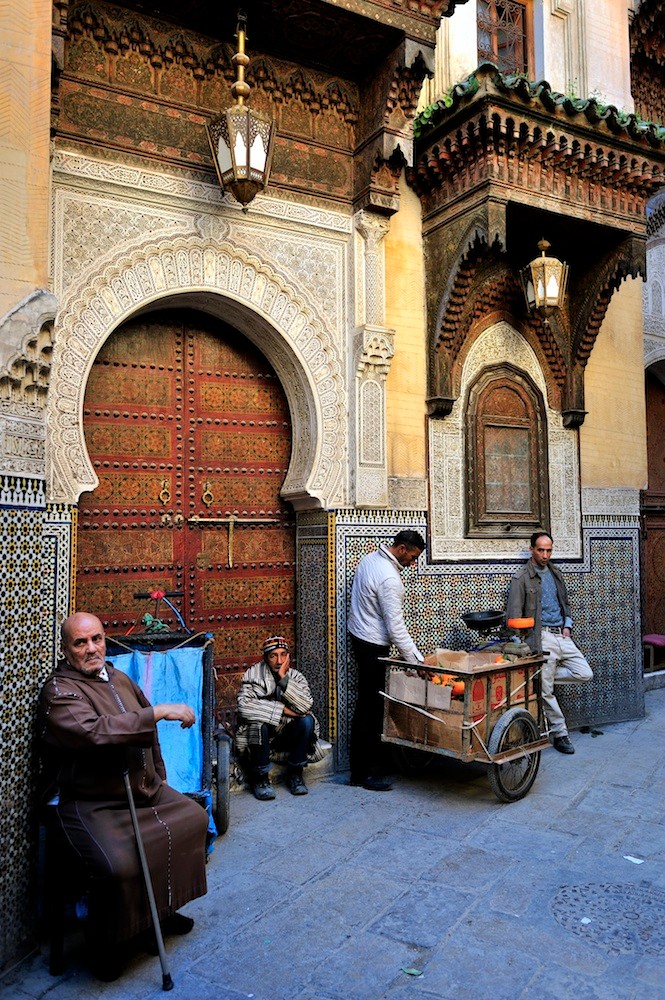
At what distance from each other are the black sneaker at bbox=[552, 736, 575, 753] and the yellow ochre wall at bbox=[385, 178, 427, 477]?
2320mm

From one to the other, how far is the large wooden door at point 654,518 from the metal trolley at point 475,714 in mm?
3943

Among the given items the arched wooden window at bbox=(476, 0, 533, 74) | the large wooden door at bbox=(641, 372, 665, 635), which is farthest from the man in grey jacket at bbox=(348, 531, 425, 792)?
the arched wooden window at bbox=(476, 0, 533, 74)

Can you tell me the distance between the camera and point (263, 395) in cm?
597

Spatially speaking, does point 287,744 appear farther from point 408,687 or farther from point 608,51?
point 608,51

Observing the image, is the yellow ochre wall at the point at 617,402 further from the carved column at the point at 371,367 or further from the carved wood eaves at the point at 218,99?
the carved wood eaves at the point at 218,99

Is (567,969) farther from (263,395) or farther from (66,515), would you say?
(263,395)

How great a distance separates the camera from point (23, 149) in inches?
130

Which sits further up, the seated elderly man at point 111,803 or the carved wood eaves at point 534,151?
the carved wood eaves at point 534,151

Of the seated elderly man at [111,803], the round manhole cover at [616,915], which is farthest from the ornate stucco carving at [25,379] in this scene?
the round manhole cover at [616,915]

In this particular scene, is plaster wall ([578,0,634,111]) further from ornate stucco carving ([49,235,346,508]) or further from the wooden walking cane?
the wooden walking cane

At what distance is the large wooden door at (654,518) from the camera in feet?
29.0

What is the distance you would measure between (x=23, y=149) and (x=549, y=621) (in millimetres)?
5017

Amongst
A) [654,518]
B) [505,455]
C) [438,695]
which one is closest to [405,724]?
[438,695]

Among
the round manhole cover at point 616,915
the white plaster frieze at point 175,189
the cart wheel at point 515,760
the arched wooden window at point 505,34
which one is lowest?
the round manhole cover at point 616,915
